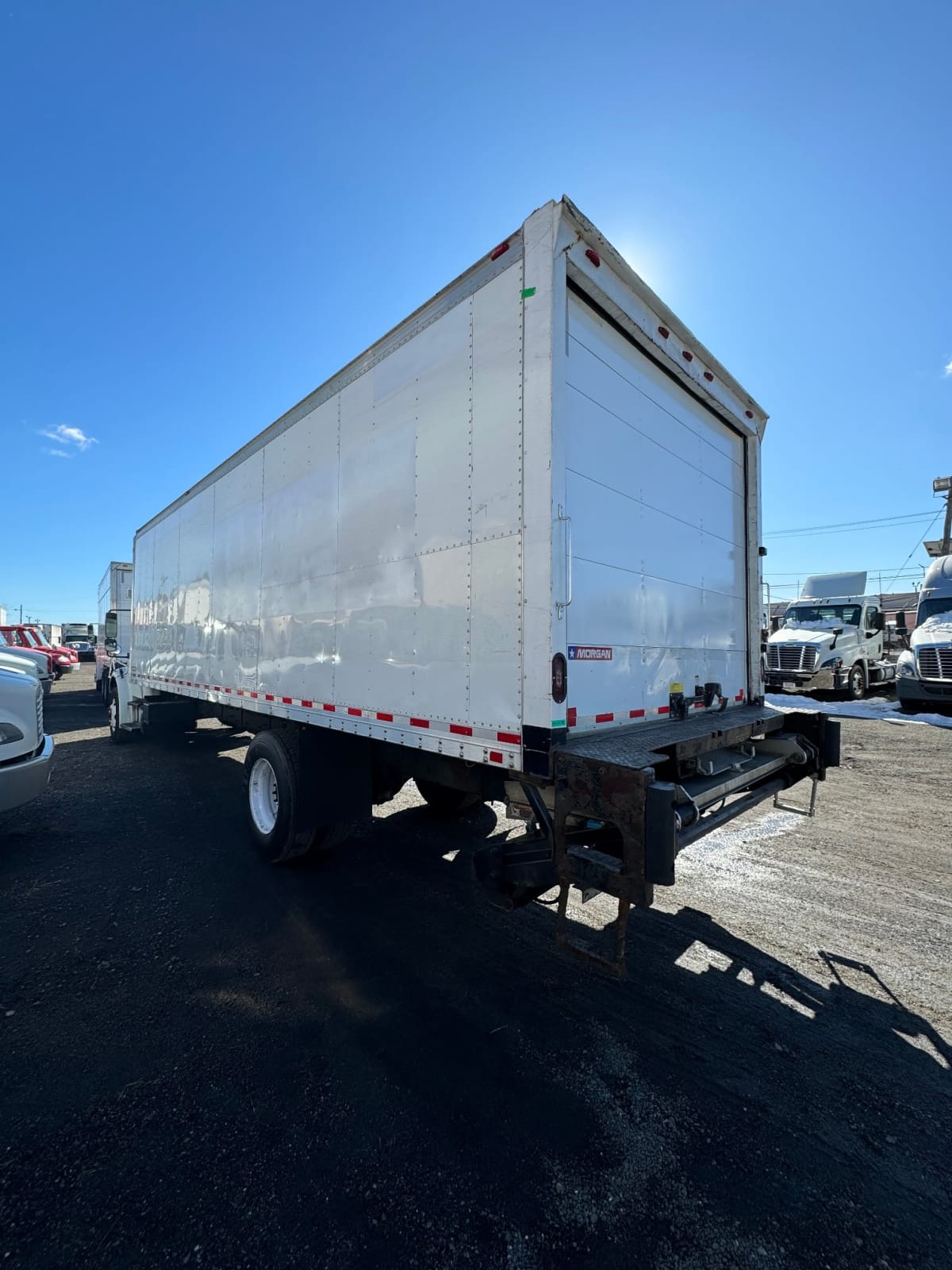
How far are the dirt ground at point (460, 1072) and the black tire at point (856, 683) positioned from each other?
1304 centimetres

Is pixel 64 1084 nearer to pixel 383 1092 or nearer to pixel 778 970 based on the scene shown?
pixel 383 1092

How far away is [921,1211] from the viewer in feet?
6.35

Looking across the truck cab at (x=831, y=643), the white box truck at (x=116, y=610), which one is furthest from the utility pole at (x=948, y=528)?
the white box truck at (x=116, y=610)

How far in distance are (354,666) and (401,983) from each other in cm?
199

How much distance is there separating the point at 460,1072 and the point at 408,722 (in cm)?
174

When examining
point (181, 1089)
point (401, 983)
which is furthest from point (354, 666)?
point (181, 1089)

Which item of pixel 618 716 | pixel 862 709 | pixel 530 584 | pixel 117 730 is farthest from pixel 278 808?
pixel 862 709

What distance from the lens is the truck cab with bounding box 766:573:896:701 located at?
15.1 metres

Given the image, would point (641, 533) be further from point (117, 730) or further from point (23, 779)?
point (117, 730)

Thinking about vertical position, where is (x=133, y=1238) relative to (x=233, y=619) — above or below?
below

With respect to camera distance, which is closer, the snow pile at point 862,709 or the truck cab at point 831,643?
the snow pile at point 862,709

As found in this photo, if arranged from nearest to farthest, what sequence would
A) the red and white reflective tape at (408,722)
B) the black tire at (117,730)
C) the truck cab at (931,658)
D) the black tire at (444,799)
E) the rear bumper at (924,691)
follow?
the red and white reflective tape at (408,722) → the black tire at (444,799) → the black tire at (117,730) → the rear bumper at (924,691) → the truck cab at (931,658)

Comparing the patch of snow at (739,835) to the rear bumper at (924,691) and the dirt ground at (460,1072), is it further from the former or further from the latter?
the rear bumper at (924,691)

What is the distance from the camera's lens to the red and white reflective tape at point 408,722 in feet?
9.13
